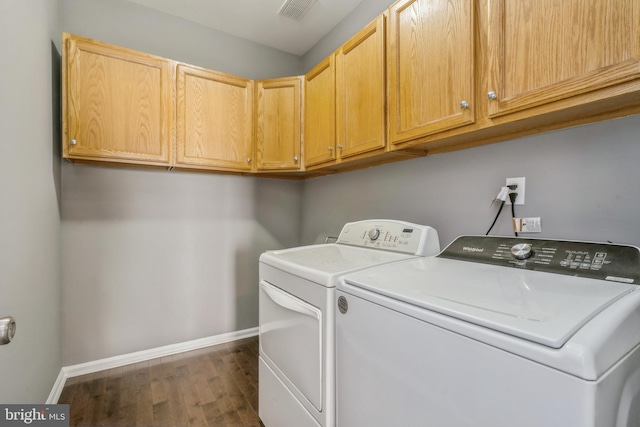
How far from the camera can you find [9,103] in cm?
110

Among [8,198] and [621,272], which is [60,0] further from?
[621,272]

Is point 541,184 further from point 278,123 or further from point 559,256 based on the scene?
point 278,123

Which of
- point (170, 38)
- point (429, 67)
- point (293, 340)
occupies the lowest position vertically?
point (293, 340)

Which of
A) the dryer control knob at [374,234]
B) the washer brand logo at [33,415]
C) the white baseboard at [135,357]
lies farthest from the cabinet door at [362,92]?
the white baseboard at [135,357]

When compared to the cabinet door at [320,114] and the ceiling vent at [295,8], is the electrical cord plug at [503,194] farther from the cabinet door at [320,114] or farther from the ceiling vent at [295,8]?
the ceiling vent at [295,8]

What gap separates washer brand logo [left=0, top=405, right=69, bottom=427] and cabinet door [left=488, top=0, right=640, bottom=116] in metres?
2.02

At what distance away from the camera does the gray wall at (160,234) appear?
1965 mm

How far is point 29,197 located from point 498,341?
193cm

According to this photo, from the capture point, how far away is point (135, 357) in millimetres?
2135

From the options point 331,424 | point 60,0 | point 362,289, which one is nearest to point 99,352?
point 331,424

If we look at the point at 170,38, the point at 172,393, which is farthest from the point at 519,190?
the point at 170,38

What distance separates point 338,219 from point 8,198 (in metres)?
1.85

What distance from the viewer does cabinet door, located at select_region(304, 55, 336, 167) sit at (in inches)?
72.7

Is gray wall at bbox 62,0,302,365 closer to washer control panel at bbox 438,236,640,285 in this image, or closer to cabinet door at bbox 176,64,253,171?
cabinet door at bbox 176,64,253,171
